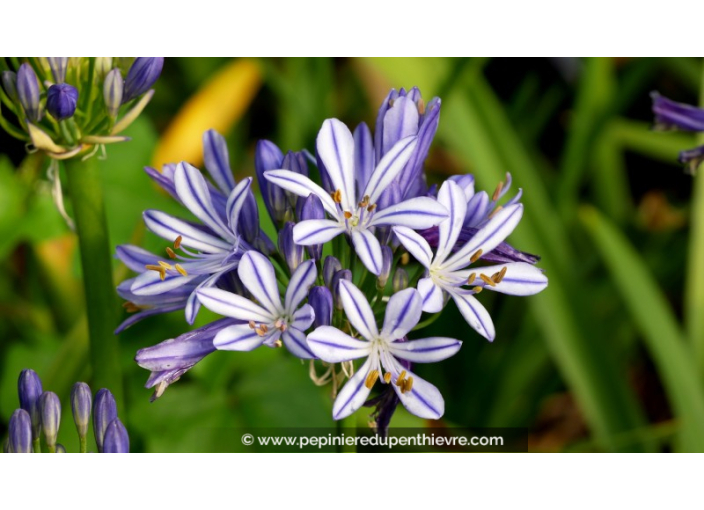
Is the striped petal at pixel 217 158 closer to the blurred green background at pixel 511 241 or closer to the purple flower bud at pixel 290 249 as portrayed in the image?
the purple flower bud at pixel 290 249

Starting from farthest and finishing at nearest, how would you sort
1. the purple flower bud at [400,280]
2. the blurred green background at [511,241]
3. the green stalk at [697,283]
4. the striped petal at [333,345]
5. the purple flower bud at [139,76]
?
1. the green stalk at [697,283]
2. the blurred green background at [511,241]
3. the purple flower bud at [139,76]
4. the purple flower bud at [400,280]
5. the striped petal at [333,345]

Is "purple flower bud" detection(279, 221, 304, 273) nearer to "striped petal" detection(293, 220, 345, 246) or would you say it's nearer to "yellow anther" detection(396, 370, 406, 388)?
"striped petal" detection(293, 220, 345, 246)

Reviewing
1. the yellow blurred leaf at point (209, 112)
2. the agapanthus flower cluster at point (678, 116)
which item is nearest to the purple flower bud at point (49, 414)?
the agapanthus flower cluster at point (678, 116)

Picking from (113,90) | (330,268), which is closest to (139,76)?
(113,90)

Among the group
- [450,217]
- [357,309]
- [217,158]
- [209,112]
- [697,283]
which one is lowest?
[357,309]

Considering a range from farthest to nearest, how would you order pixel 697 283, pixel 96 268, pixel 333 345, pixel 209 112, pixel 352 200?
pixel 209 112
pixel 697 283
pixel 96 268
pixel 352 200
pixel 333 345

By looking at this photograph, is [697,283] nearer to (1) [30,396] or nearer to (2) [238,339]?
(2) [238,339]

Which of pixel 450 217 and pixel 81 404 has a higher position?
pixel 450 217
